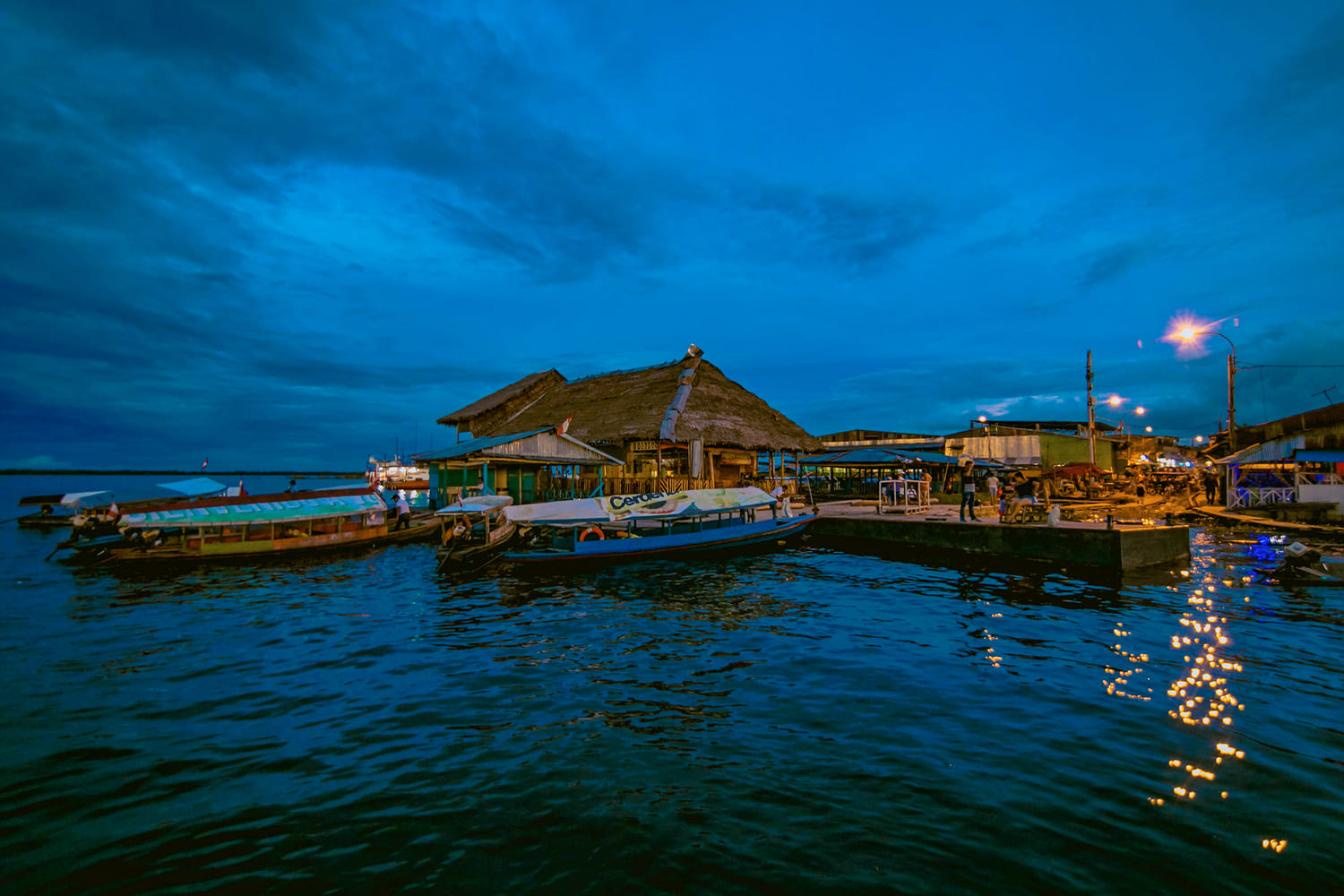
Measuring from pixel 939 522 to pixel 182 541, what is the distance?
1077 inches

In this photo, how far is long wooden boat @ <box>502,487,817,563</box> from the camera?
61.5ft

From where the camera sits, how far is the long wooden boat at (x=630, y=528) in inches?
738

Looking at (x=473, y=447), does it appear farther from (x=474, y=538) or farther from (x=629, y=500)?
(x=629, y=500)

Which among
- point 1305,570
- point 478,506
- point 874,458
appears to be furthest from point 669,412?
point 1305,570

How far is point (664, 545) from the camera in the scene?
2016 cm

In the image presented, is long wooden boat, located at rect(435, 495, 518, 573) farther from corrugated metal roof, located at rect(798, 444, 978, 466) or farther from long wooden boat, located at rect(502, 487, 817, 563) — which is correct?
corrugated metal roof, located at rect(798, 444, 978, 466)

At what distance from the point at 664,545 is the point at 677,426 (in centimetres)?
1043

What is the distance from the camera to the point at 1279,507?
2452cm

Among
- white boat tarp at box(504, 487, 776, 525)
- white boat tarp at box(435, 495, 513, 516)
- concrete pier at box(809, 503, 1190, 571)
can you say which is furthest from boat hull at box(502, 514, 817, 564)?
concrete pier at box(809, 503, 1190, 571)

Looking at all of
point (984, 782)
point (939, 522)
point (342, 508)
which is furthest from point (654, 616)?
point (342, 508)

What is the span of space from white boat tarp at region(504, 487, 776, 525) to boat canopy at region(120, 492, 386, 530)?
10382mm

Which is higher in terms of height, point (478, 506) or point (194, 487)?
point (194, 487)

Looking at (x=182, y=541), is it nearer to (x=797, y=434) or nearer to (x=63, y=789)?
(x=63, y=789)

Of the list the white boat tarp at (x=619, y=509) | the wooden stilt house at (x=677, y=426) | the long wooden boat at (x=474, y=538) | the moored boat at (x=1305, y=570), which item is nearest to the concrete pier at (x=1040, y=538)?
the moored boat at (x=1305, y=570)
